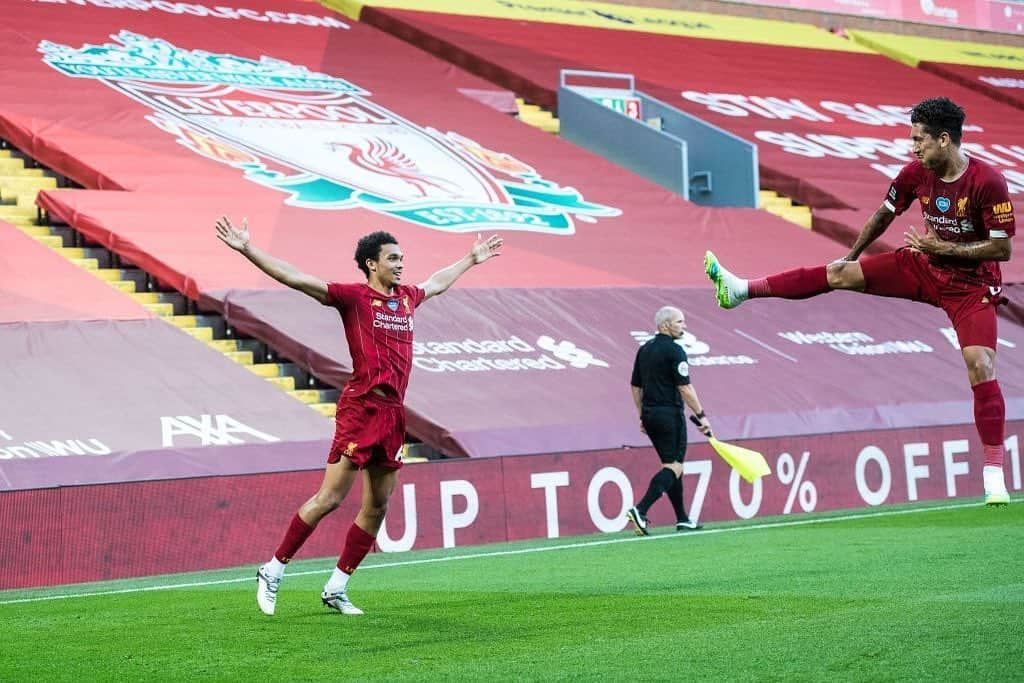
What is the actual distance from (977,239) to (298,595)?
450 cm

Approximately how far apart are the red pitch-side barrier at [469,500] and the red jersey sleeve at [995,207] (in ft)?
20.7

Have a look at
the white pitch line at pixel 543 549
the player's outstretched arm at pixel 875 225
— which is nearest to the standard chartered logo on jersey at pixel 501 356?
the white pitch line at pixel 543 549

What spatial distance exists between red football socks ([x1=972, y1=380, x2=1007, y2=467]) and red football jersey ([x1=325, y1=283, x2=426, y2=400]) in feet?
9.96

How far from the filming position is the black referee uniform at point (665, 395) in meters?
14.2

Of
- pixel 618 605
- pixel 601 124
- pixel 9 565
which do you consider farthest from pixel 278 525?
pixel 601 124

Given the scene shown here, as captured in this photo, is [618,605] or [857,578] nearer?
[618,605]

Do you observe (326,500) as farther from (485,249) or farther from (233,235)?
(485,249)

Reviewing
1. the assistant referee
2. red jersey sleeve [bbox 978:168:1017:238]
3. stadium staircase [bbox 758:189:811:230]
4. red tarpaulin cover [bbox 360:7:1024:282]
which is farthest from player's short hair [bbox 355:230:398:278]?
stadium staircase [bbox 758:189:811:230]

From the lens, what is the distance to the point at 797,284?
28.9 feet

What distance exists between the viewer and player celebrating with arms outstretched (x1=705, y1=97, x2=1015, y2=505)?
8383mm

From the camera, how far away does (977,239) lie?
8.54 metres

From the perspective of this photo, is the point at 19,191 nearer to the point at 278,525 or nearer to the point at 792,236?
the point at 278,525

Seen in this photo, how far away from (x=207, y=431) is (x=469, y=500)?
2587 millimetres

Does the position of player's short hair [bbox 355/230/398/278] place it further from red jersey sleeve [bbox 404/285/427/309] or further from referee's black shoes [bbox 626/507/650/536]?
referee's black shoes [bbox 626/507/650/536]
